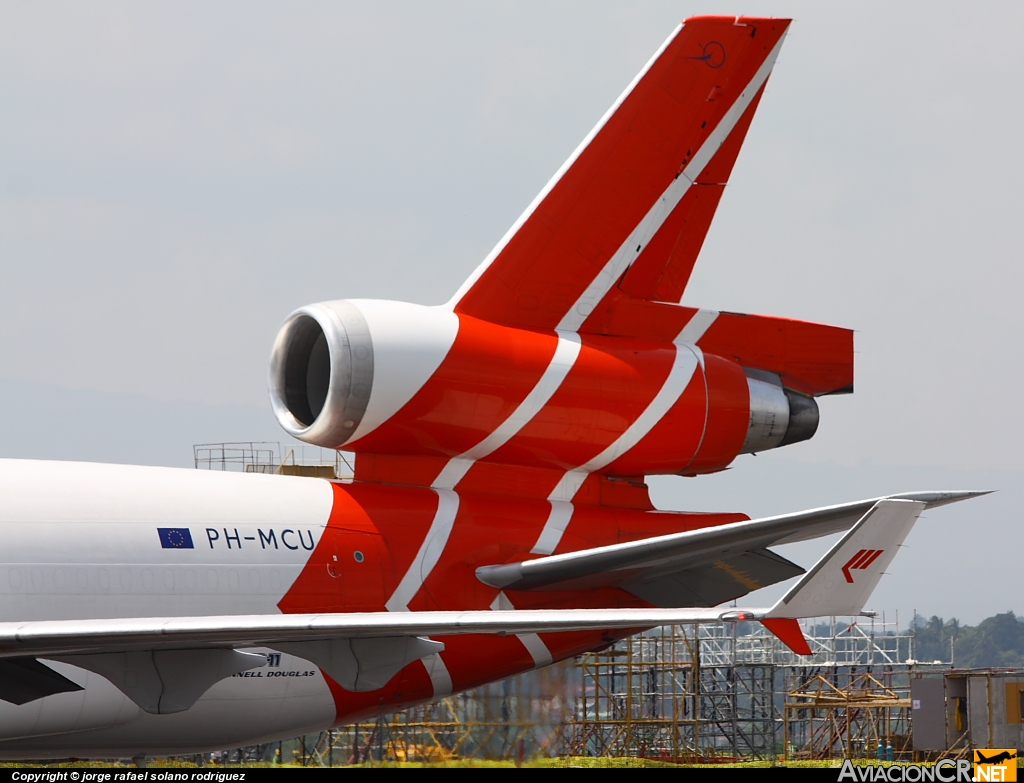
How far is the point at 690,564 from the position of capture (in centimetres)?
1318

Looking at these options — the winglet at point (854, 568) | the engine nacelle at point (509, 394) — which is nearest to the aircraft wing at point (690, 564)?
the engine nacelle at point (509, 394)

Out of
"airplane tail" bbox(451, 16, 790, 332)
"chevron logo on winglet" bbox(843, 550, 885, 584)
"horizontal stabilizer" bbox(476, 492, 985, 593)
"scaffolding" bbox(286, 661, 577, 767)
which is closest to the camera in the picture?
"chevron logo on winglet" bbox(843, 550, 885, 584)

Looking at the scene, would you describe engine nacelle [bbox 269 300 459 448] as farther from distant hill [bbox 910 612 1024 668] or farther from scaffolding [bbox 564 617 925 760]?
distant hill [bbox 910 612 1024 668]

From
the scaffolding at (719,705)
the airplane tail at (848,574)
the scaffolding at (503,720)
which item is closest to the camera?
the airplane tail at (848,574)

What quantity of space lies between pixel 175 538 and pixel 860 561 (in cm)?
609

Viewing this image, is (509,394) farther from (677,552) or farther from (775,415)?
(775,415)

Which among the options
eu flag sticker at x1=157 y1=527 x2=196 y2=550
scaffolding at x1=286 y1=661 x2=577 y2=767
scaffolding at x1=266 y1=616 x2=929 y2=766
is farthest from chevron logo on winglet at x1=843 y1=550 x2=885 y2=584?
scaffolding at x1=286 y1=661 x2=577 y2=767

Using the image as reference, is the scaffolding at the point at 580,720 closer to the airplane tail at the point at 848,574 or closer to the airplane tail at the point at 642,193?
the airplane tail at the point at 848,574

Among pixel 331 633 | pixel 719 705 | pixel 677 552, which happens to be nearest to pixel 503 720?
pixel 677 552

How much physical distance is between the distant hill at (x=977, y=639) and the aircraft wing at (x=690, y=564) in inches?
Answer: 4859

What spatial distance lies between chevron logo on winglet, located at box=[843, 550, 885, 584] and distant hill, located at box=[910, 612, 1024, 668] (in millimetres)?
127686

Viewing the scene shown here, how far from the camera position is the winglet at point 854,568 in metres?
9.01

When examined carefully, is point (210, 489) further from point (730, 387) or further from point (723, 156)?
point (723, 156)

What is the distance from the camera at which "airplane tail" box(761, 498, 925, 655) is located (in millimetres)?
8992
